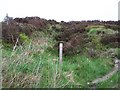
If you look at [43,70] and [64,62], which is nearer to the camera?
[43,70]

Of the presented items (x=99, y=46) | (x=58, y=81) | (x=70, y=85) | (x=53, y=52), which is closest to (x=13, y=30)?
(x=53, y=52)

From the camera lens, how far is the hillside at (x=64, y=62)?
7219 mm

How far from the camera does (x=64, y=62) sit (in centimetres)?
1299

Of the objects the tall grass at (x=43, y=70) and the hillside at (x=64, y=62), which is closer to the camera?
the tall grass at (x=43, y=70)

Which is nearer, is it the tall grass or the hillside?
the tall grass

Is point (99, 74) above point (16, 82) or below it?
below

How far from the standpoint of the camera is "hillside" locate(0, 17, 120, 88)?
7.22 m

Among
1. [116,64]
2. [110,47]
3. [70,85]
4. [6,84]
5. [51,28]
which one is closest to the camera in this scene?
[6,84]

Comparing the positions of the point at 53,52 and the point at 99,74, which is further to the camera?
the point at 53,52

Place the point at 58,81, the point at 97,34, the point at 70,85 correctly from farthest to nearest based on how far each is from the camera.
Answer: the point at 97,34 → the point at 70,85 → the point at 58,81

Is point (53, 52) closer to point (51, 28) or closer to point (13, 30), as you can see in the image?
point (13, 30)

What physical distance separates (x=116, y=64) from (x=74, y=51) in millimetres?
2354

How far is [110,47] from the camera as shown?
642 inches

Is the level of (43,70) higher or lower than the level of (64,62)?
higher
